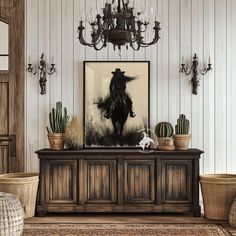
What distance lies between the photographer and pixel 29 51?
6.75m

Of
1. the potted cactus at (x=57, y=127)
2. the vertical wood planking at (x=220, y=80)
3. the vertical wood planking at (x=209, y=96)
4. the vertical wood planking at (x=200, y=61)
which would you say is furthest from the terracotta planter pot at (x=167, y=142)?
the potted cactus at (x=57, y=127)

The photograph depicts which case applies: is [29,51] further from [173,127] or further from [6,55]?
[173,127]

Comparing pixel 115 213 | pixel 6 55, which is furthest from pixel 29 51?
pixel 115 213

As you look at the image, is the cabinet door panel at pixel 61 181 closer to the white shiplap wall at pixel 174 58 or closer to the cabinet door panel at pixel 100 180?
the cabinet door panel at pixel 100 180

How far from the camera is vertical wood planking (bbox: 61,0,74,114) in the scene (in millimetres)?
6738

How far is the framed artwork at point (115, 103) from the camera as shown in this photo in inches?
263

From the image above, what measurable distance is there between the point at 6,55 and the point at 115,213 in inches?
105

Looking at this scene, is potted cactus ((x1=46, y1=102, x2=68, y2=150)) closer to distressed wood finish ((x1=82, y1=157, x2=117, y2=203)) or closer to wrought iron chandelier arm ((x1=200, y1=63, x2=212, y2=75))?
distressed wood finish ((x1=82, y1=157, x2=117, y2=203))

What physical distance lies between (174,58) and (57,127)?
1.89 meters

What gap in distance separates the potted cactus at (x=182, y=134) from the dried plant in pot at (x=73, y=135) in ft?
4.17

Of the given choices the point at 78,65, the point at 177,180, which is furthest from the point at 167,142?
the point at 78,65

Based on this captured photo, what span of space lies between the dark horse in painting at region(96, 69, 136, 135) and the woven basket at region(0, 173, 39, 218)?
135 cm

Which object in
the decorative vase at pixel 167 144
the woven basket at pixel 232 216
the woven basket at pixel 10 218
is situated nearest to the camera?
the woven basket at pixel 10 218

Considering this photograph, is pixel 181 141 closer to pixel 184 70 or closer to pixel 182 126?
pixel 182 126
